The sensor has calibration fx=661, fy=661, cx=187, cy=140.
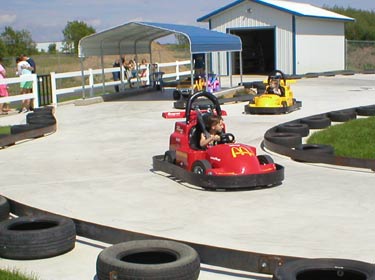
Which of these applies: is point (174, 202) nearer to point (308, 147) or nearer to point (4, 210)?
point (4, 210)

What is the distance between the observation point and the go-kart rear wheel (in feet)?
24.9

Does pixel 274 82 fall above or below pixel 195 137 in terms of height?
above

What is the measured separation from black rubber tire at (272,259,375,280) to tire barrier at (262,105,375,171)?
14.2 ft

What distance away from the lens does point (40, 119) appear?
13859 millimetres

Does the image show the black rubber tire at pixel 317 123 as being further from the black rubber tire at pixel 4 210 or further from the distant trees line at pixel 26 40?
the distant trees line at pixel 26 40

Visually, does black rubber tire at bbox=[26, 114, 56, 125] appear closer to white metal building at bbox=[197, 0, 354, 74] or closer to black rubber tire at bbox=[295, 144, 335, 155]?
black rubber tire at bbox=[295, 144, 335, 155]

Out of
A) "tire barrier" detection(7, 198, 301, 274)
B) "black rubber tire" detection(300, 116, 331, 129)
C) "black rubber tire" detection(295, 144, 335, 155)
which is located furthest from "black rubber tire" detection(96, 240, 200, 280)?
"black rubber tire" detection(300, 116, 331, 129)

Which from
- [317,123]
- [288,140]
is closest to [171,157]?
[288,140]

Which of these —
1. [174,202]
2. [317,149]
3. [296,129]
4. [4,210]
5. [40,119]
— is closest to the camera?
[4,210]

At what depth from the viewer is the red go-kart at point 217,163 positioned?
7.36 metres

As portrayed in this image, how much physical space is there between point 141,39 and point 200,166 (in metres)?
17.2

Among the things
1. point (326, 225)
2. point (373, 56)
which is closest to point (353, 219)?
point (326, 225)

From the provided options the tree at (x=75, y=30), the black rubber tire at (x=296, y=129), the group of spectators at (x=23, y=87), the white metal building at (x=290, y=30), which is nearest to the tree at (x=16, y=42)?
the tree at (x=75, y=30)

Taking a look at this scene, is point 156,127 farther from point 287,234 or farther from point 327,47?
point 327,47
